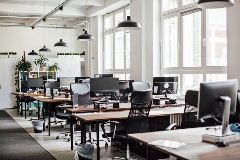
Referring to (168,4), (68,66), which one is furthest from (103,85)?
(68,66)

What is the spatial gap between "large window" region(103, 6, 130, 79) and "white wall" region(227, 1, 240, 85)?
500 centimetres

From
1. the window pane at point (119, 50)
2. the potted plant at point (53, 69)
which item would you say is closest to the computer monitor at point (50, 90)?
the window pane at point (119, 50)

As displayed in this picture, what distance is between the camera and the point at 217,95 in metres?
3.04

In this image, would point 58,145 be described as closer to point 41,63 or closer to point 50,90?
point 50,90

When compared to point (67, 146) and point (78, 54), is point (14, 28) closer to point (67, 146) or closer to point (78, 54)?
point (78, 54)

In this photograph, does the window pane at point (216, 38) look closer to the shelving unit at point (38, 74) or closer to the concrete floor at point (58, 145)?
the concrete floor at point (58, 145)

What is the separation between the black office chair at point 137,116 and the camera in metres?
4.66

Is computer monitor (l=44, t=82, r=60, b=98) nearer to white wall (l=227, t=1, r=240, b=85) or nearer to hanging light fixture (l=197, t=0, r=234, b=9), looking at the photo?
white wall (l=227, t=1, r=240, b=85)

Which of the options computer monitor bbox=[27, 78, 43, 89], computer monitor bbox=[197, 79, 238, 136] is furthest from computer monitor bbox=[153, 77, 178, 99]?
computer monitor bbox=[27, 78, 43, 89]

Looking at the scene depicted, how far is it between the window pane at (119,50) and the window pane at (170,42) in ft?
8.75

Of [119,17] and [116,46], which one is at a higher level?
[119,17]

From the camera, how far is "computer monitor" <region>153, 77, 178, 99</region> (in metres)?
6.94

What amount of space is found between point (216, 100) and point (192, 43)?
5204 mm

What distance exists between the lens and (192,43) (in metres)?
8.05
